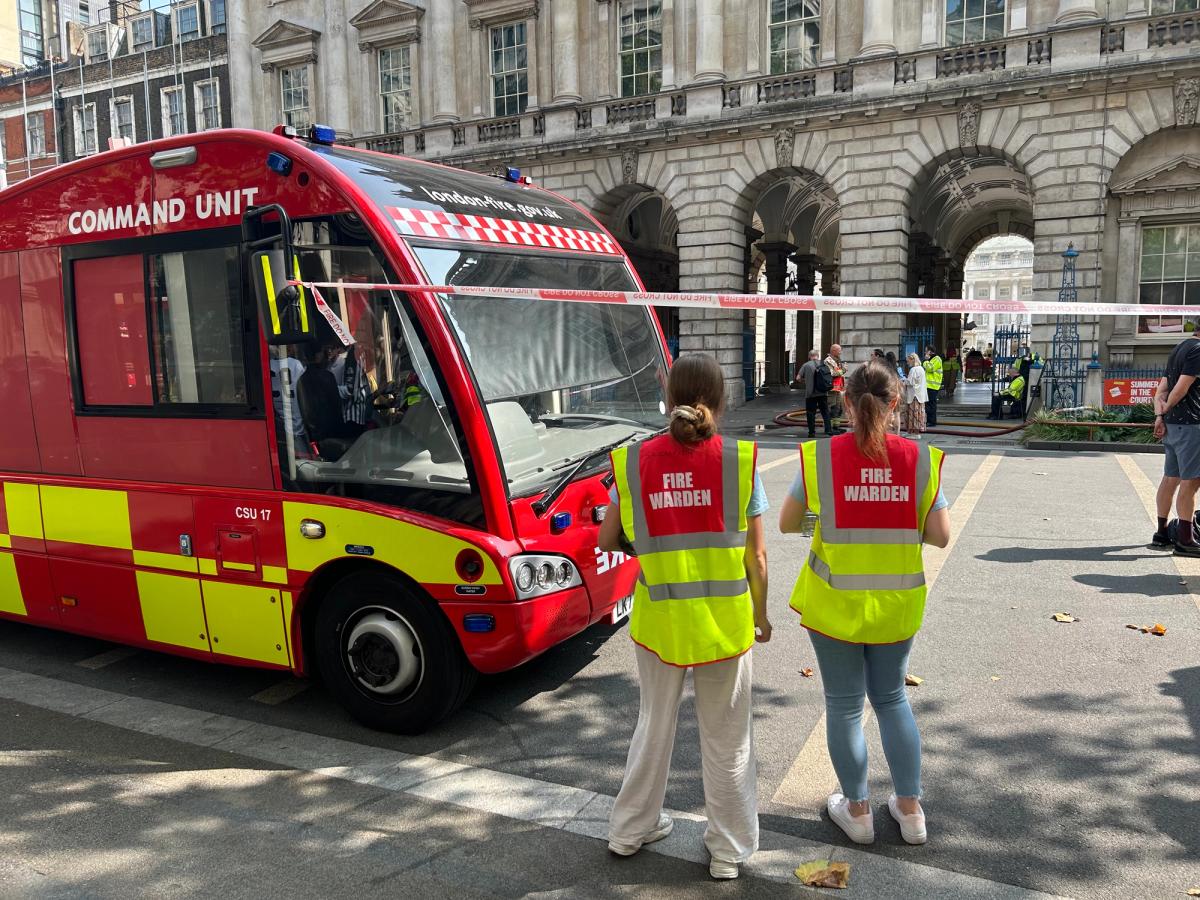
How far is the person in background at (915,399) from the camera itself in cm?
1670

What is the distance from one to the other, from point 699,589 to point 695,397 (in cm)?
64

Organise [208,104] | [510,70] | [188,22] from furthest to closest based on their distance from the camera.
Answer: [188,22]
[208,104]
[510,70]

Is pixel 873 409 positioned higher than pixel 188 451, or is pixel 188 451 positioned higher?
pixel 873 409

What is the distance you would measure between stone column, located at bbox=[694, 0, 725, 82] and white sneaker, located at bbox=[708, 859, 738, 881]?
889 inches

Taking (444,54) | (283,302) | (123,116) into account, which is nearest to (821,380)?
(283,302)

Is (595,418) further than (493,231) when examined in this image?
Yes

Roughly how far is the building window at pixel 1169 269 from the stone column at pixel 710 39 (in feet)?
34.7

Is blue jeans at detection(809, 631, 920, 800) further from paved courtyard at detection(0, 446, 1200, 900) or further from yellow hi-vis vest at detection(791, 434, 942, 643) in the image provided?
paved courtyard at detection(0, 446, 1200, 900)

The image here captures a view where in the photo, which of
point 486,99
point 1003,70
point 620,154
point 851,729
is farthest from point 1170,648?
point 486,99

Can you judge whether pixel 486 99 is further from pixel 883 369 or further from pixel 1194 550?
pixel 883 369

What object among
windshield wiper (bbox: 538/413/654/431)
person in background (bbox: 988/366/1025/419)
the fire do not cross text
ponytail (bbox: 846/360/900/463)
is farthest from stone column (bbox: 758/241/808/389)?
ponytail (bbox: 846/360/900/463)

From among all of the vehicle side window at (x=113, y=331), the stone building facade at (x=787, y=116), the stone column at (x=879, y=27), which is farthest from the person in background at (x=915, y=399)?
the vehicle side window at (x=113, y=331)

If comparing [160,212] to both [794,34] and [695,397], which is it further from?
[794,34]

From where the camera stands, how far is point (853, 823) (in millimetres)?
3260
